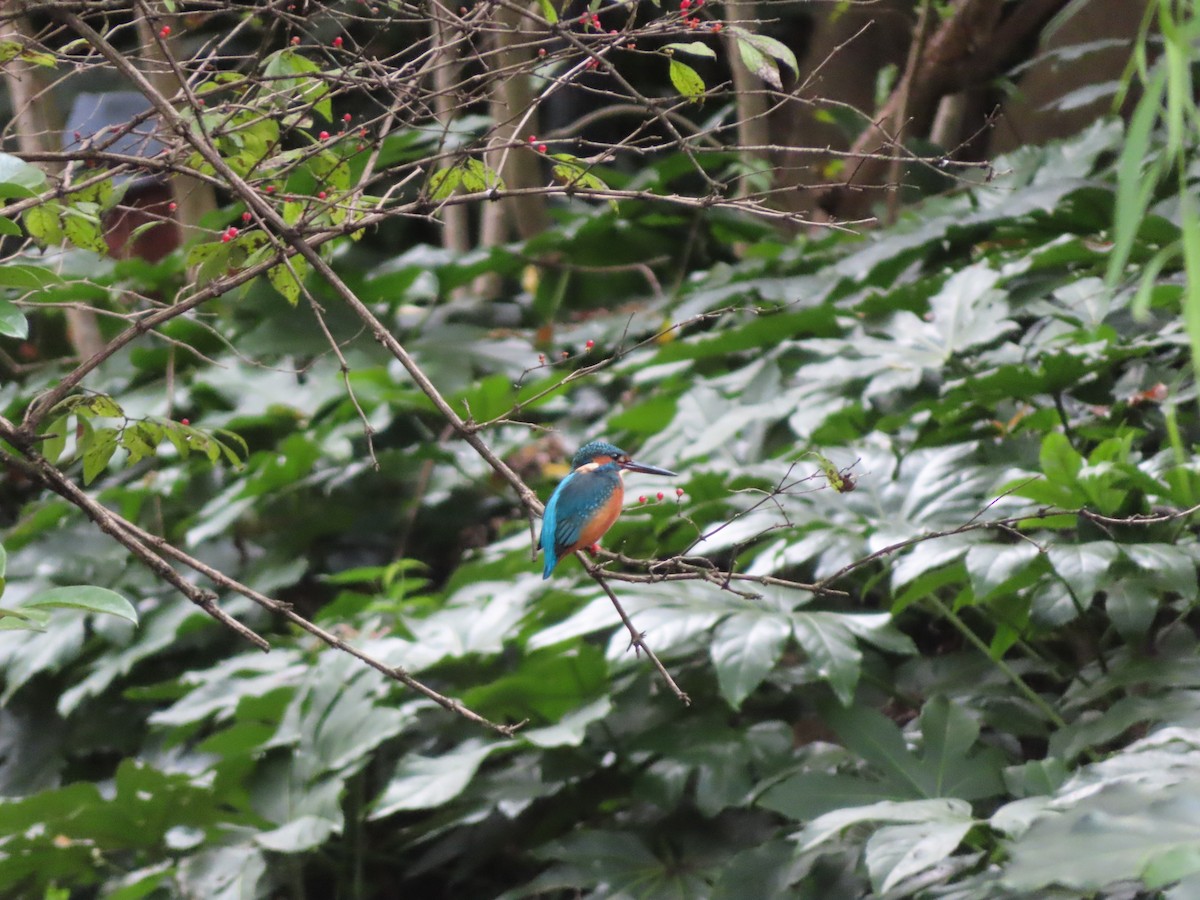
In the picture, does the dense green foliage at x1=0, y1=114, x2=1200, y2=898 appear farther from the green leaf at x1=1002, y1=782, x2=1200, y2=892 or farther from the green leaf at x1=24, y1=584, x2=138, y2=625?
the green leaf at x1=24, y1=584, x2=138, y2=625

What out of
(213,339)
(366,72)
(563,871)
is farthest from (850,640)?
(213,339)

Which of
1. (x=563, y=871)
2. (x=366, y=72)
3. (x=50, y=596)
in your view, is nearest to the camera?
(x=50, y=596)

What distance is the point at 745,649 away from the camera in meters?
2.12

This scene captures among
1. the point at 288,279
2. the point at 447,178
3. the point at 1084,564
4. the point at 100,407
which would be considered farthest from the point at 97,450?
the point at 1084,564

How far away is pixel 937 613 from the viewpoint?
2441mm

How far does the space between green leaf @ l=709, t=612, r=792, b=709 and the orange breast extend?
20.4 inches

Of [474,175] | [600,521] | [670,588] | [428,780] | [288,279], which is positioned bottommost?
[428,780]

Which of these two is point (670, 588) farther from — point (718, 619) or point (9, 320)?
point (9, 320)

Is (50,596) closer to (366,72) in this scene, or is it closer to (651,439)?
(366,72)

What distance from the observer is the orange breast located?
5.47ft

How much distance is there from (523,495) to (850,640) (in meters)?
0.98

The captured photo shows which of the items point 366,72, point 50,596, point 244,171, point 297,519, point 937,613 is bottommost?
point 297,519

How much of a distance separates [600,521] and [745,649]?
22.9 inches

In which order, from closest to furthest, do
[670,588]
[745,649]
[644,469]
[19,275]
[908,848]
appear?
[19,275] < [908,848] < [644,469] < [745,649] < [670,588]
